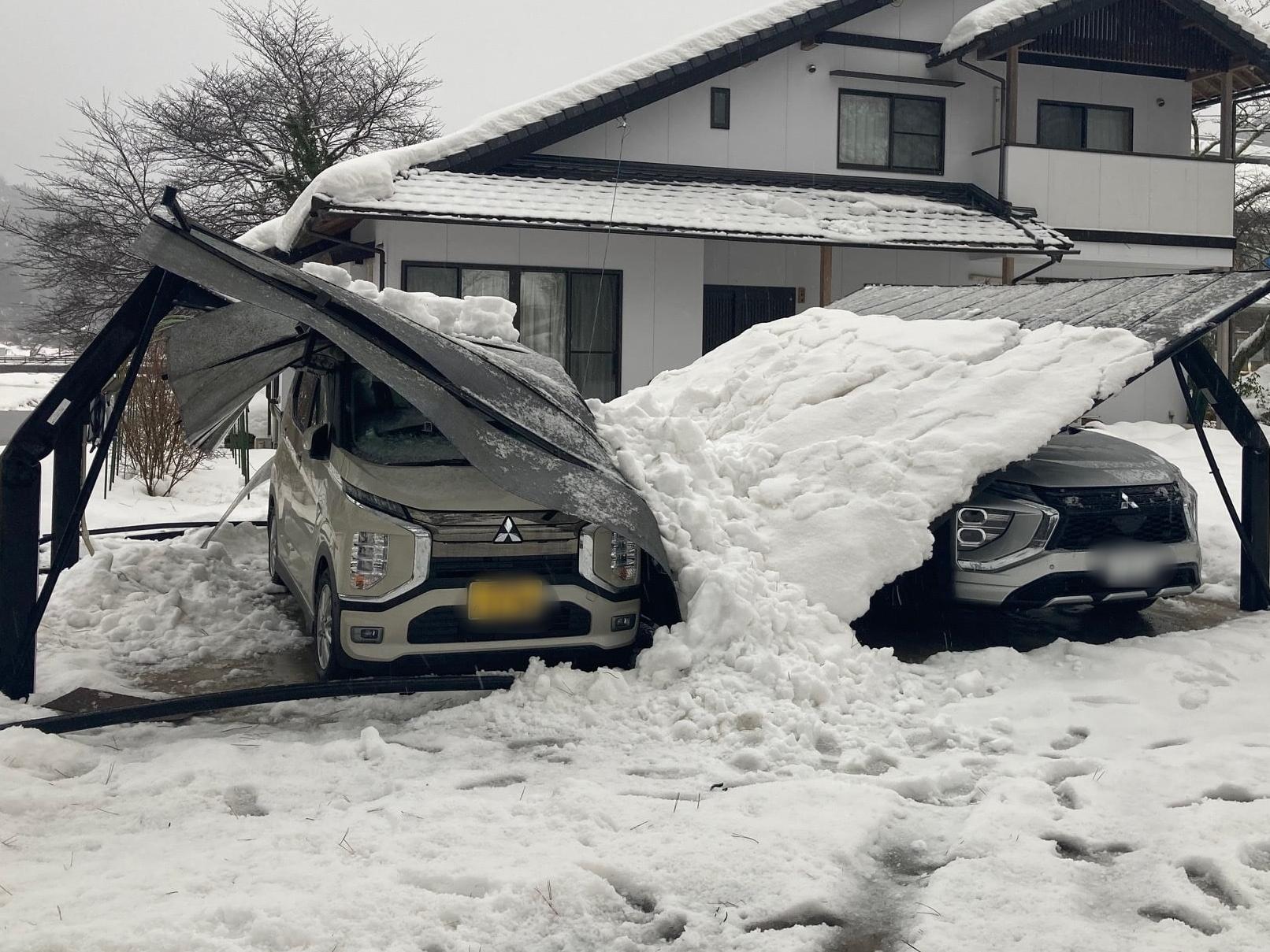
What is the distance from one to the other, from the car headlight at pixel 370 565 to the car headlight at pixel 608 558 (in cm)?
92

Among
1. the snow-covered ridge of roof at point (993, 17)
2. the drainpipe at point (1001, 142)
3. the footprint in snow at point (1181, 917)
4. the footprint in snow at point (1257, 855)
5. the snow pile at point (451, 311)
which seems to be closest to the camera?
the footprint in snow at point (1181, 917)

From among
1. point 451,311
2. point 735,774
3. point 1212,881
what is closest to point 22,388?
point 451,311

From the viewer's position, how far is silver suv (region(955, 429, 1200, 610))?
20.7ft

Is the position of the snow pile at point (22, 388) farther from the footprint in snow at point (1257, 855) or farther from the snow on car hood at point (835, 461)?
the footprint in snow at point (1257, 855)

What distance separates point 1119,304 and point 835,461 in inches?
86.5

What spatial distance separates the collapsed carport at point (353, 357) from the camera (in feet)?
16.3

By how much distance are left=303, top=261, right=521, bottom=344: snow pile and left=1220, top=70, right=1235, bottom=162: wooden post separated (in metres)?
15.2

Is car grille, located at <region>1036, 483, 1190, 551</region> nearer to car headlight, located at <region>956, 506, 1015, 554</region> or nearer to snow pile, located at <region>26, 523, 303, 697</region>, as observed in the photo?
car headlight, located at <region>956, 506, 1015, 554</region>

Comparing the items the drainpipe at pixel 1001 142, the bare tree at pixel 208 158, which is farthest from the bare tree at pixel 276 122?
the drainpipe at pixel 1001 142

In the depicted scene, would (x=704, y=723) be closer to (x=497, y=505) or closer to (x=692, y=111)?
(x=497, y=505)

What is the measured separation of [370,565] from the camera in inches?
203

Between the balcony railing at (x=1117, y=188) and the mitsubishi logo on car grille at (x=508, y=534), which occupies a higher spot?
the balcony railing at (x=1117, y=188)

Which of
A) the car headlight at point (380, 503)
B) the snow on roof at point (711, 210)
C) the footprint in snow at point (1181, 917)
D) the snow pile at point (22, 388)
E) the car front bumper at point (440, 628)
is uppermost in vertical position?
the snow on roof at point (711, 210)

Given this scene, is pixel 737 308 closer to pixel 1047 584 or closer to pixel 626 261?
pixel 626 261
